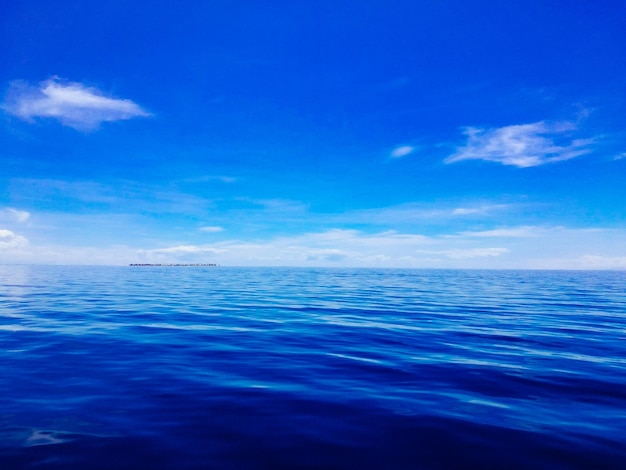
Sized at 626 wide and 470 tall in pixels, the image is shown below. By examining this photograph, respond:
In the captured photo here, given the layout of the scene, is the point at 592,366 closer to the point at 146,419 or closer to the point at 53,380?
the point at 146,419

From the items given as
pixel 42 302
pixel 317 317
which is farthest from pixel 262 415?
pixel 42 302

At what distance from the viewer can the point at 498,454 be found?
509 centimetres

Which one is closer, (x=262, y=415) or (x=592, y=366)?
(x=262, y=415)

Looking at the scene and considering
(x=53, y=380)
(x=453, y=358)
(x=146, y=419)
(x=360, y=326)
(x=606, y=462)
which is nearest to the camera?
(x=606, y=462)

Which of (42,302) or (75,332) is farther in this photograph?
(42,302)

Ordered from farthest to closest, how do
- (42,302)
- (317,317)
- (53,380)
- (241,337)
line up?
(42,302) < (317,317) < (241,337) < (53,380)

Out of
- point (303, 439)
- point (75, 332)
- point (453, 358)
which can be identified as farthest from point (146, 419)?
point (75, 332)

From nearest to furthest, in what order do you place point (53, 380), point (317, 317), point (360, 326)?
point (53, 380) → point (360, 326) → point (317, 317)

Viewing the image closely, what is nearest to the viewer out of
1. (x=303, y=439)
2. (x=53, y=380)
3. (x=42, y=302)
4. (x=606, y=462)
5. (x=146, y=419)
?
(x=606, y=462)

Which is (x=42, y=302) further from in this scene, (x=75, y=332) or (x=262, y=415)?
(x=262, y=415)

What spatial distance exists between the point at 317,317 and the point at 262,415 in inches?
477

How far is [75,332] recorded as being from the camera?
13.2 metres

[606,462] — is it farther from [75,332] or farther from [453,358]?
[75,332]

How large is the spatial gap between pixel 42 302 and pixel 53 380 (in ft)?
60.6
